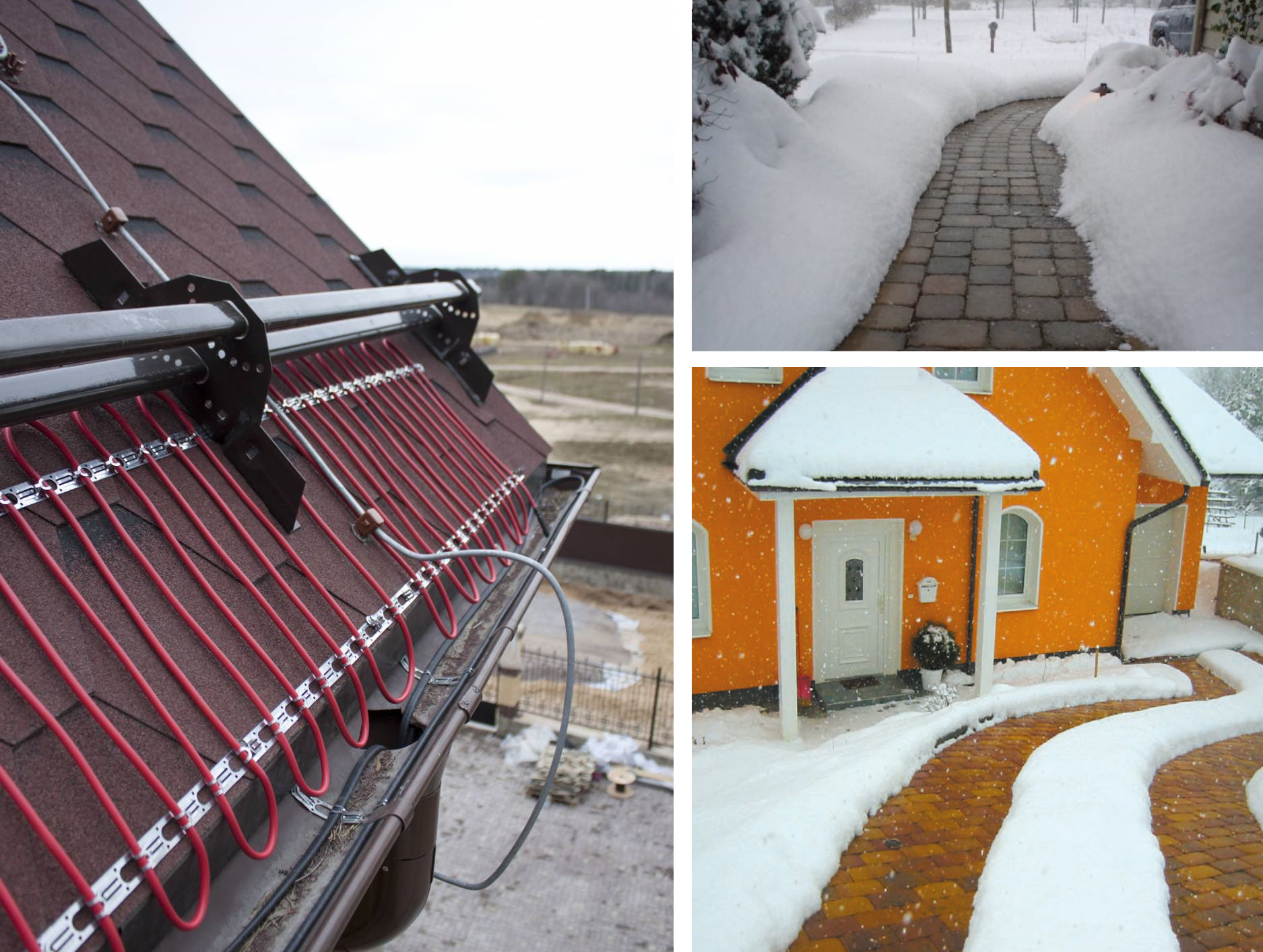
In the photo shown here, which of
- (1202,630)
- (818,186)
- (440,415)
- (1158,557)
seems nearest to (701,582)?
(440,415)

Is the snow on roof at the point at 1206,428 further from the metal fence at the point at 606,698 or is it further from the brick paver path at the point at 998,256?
the metal fence at the point at 606,698

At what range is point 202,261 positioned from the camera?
1946 millimetres

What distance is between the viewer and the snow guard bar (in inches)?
43.3

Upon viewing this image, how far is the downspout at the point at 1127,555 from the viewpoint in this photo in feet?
8.23

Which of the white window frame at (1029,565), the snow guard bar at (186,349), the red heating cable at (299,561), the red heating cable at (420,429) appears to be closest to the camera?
the snow guard bar at (186,349)

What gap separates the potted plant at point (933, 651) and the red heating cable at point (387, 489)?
4.29 feet

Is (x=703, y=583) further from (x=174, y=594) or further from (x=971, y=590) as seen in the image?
(x=174, y=594)

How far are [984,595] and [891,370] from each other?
2.31 feet

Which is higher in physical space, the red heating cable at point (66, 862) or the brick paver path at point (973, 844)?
the red heating cable at point (66, 862)

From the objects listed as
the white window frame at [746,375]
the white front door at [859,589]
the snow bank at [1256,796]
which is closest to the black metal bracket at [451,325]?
the white window frame at [746,375]

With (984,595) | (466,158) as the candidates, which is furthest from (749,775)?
(466,158)

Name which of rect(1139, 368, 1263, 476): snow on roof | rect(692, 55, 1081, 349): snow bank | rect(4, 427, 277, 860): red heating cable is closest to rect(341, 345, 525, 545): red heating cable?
rect(692, 55, 1081, 349): snow bank

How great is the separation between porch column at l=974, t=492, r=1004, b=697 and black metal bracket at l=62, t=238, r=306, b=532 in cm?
187

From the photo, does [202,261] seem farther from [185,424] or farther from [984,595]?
[984,595]
